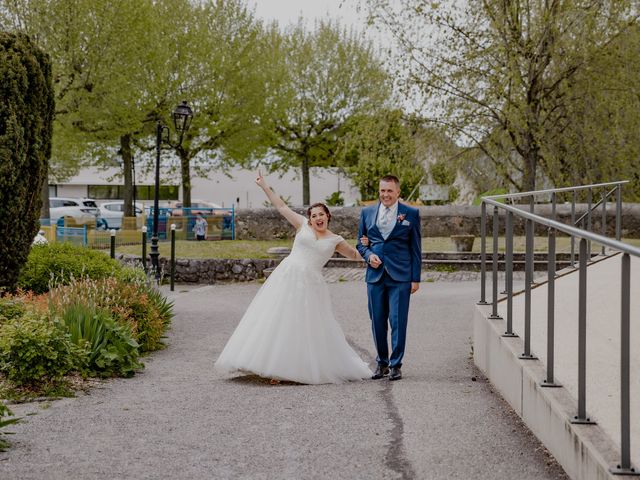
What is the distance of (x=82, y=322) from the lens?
8.68 metres

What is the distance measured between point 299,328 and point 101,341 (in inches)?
77.4

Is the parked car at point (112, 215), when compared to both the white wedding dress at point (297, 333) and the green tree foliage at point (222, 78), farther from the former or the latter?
the white wedding dress at point (297, 333)

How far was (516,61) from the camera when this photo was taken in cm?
2264

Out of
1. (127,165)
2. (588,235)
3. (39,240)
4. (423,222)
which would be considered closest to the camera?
(588,235)

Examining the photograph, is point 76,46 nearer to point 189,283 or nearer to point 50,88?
point 189,283

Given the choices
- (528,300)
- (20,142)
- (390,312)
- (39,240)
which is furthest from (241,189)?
(528,300)

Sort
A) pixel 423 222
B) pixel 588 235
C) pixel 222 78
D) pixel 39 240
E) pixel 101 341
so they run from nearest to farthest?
pixel 588 235 → pixel 101 341 → pixel 39 240 → pixel 423 222 → pixel 222 78

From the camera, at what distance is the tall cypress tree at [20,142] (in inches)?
413

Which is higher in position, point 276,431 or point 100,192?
point 100,192

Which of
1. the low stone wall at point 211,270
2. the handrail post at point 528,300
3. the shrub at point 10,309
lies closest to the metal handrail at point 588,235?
the handrail post at point 528,300

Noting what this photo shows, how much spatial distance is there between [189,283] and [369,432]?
56.5 feet

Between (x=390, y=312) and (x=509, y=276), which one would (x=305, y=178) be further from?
(x=509, y=276)

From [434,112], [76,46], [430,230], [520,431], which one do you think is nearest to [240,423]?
[520,431]

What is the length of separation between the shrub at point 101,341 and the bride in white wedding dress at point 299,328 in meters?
0.98
